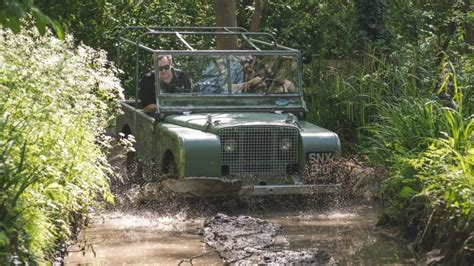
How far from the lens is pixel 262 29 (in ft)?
62.7

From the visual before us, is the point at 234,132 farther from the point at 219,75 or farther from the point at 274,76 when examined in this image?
the point at 274,76

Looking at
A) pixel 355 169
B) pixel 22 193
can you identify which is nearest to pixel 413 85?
pixel 355 169

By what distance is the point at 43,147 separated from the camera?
6.89 metres

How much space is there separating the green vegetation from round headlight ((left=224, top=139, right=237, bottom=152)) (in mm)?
1276

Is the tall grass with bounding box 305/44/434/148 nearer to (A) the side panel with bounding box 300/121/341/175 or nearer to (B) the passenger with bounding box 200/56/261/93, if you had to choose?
(B) the passenger with bounding box 200/56/261/93

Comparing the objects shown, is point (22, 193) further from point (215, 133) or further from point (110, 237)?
point (215, 133)

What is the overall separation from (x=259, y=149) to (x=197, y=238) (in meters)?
1.81

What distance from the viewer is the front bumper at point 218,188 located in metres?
9.62

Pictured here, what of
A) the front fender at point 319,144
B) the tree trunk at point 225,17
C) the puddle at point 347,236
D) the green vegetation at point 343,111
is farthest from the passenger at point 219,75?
the tree trunk at point 225,17

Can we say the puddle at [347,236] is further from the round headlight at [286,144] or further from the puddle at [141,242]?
the puddle at [141,242]

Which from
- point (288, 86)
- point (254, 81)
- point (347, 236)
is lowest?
point (347, 236)

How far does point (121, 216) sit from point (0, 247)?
4515 mm

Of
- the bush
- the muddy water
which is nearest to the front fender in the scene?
the muddy water

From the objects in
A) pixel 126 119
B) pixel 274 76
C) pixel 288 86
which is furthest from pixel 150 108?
pixel 288 86
